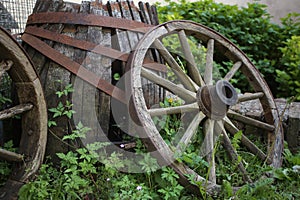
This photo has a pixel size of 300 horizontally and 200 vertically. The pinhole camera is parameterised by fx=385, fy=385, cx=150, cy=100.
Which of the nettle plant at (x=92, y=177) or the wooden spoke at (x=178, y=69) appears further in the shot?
the wooden spoke at (x=178, y=69)

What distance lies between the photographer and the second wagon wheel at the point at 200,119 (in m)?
2.24

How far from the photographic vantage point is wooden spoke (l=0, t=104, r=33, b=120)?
2.10 meters

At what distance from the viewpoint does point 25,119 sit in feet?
7.45

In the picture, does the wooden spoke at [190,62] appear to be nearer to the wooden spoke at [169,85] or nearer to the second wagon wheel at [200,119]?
the second wagon wheel at [200,119]

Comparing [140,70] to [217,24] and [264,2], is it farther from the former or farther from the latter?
[264,2]

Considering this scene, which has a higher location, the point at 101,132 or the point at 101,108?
the point at 101,108

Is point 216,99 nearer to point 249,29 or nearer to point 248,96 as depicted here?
point 248,96

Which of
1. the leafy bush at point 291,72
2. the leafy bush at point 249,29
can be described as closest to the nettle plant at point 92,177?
the leafy bush at point 291,72

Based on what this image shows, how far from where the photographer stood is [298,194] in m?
2.51

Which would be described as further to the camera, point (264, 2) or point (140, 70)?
point (264, 2)

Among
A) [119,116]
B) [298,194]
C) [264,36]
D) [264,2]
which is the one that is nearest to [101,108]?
[119,116]

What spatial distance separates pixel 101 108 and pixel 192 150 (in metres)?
0.69

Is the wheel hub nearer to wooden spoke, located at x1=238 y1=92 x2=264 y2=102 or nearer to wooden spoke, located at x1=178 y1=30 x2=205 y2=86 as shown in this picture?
wooden spoke, located at x1=178 y1=30 x2=205 y2=86

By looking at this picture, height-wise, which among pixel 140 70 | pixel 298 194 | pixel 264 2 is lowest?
pixel 298 194
